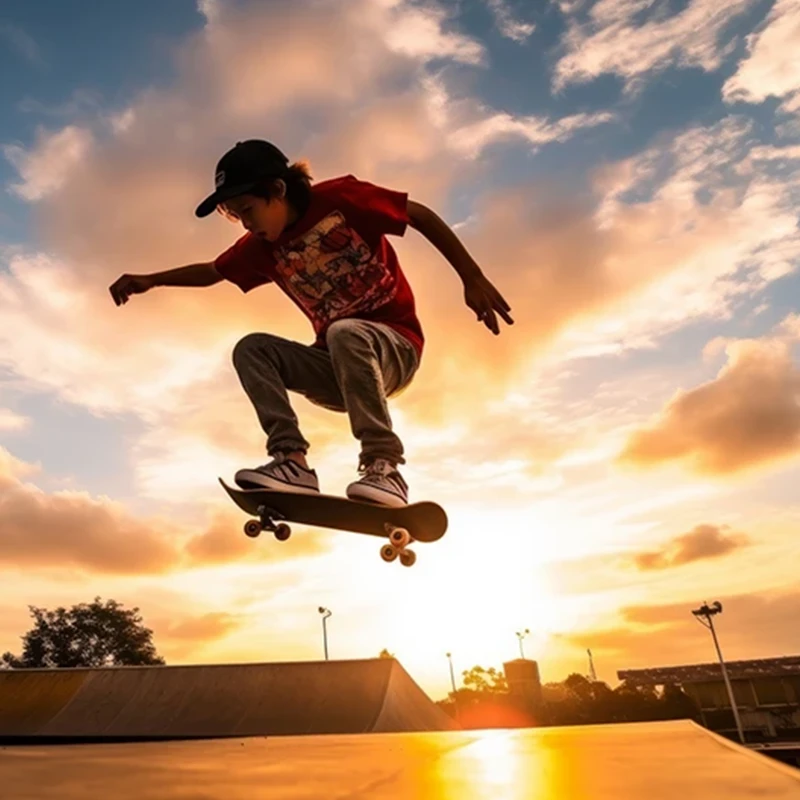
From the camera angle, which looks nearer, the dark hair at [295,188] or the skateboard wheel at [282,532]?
the dark hair at [295,188]

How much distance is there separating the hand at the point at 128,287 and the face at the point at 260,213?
140 cm

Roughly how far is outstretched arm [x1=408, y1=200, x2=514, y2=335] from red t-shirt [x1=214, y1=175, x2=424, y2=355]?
0.22 meters

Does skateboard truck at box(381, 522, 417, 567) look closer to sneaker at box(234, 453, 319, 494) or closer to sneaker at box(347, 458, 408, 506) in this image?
sneaker at box(347, 458, 408, 506)

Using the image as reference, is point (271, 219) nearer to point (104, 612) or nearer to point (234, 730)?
point (234, 730)

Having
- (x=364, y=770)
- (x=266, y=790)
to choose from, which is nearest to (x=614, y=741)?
(x=364, y=770)

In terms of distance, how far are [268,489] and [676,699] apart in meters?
39.5

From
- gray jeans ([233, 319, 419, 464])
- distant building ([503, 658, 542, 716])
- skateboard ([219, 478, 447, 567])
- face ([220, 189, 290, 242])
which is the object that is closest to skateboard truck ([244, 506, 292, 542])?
skateboard ([219, 478, 447, 567])

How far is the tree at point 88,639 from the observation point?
47.1 meters

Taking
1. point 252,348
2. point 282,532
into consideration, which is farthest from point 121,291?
point 282,532

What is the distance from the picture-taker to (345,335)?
4703 millimetres

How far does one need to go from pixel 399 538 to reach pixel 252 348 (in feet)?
5.76

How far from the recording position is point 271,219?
4773 millimetres

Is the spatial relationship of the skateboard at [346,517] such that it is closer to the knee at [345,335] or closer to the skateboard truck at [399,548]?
the skateboard truck at [399,548]

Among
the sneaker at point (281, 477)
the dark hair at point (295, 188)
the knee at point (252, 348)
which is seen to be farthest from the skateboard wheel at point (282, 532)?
the dark hair at point (295, 188)
